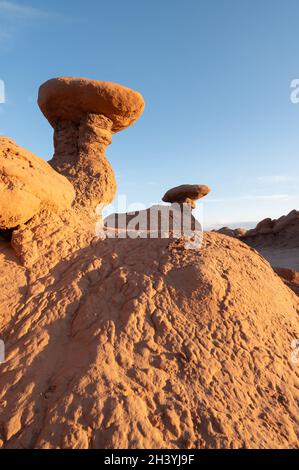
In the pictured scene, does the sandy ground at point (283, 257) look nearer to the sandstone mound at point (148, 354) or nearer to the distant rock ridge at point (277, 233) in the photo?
the distant rock ridge at point (277, 233)

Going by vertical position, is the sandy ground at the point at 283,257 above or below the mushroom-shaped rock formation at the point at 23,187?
below

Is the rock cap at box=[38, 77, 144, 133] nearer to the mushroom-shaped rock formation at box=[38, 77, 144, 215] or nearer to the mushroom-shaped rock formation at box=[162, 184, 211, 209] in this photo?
the mushroom-shaped rock formation at box=[38, 77, 144, 215]

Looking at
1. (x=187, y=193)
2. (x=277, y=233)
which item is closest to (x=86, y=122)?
(x=187, y=193)

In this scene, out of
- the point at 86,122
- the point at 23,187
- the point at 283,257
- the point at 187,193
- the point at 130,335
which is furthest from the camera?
the point at 187,193

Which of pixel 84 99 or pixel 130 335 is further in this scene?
pixel 84 99

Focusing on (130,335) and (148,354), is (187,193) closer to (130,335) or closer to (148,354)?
A: (130,335)

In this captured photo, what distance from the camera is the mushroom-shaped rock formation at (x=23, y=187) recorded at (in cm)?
287

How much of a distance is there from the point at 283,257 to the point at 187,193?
16.2ft

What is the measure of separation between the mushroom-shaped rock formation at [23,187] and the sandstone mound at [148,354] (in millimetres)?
417

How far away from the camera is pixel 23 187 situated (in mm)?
2963

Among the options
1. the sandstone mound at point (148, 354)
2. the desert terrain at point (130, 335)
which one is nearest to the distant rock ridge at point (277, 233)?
the desert terrain at point (130, 335)

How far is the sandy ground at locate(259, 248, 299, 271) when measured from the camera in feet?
37.0

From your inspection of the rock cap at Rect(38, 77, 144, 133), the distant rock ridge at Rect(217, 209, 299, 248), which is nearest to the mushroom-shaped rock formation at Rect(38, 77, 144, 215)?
the rock cap at Rect(38, 77, 144, 133)
